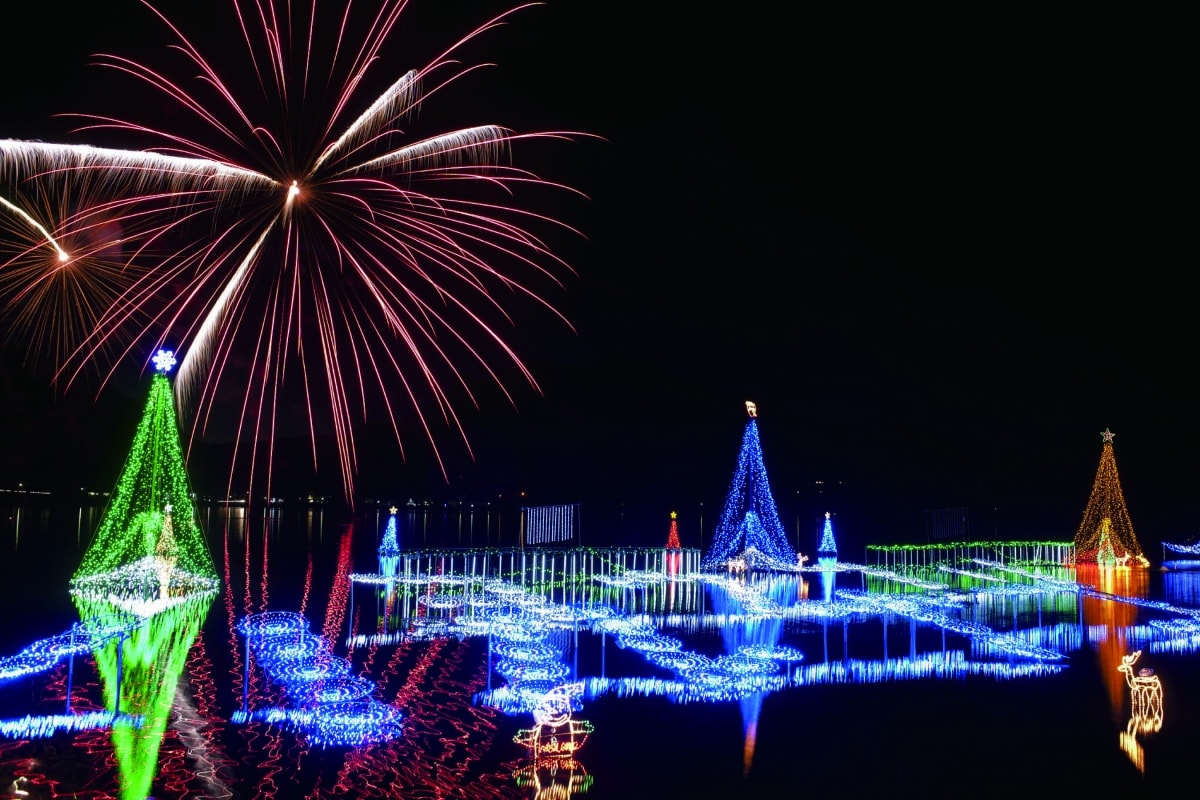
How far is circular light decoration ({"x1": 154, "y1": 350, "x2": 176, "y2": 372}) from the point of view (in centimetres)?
1734

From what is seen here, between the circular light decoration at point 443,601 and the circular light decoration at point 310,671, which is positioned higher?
the circular light decoration at point 310,671

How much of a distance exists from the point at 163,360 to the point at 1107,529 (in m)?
30.9

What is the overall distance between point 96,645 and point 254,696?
3560mm

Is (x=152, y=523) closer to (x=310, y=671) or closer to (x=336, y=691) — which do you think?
(x=310, y=671)

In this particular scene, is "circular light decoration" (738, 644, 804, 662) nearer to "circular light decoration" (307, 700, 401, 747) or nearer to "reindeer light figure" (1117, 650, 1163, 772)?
"reindeer light figure" (1117, 650, 1163, 772)

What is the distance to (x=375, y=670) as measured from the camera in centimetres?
1141

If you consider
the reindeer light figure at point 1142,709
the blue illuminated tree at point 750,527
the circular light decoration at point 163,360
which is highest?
the circular light decoration at point 163,360

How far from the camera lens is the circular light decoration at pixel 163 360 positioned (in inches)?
683

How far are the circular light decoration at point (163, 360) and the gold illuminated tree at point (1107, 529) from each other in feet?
97.2

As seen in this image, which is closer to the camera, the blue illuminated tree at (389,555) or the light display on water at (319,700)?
the light display on water at (319,700)

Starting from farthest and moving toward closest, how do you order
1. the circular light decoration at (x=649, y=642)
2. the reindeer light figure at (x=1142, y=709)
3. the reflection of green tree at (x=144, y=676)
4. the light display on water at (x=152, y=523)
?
1. the light display on water at (x=152, y=523)
2. the circular light decoration at (x=649, y=642)
3. the reindeer light figure at (x=1142, y=709)
4. the reflection of green tree at (x=144, y=676)

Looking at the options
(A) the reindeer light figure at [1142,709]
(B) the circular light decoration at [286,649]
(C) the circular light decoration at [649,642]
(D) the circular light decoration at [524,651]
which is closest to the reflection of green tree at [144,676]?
(B) the circular light decoration at [286,649]

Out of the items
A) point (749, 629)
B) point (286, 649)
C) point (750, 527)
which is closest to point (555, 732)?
point (286, 649)

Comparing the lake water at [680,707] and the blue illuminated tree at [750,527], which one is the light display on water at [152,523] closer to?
the lake water at [680,707]
